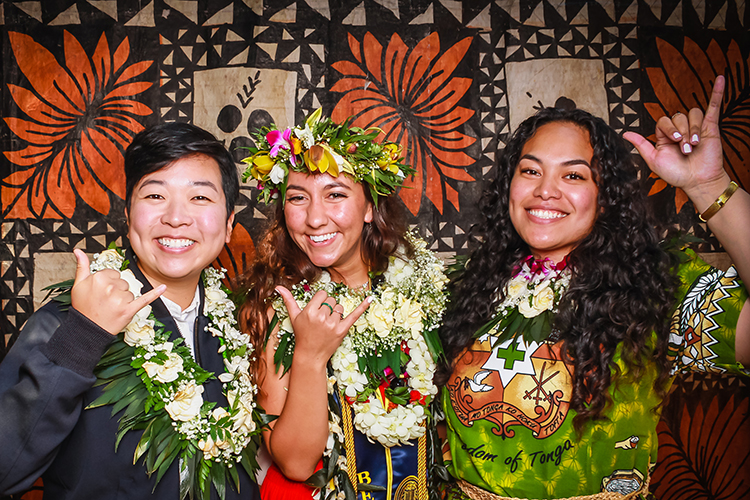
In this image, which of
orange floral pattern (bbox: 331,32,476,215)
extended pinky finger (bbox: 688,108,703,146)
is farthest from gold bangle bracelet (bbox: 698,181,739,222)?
orange floral pattern (bbox: 331,32,476,215)

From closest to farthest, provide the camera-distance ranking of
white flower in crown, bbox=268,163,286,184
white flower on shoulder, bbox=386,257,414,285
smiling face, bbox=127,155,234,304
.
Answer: smiling face, bbox=127,155,234,304, white flower in crown, bbox=268,163,286,184, white flower on shoulder, bbox=386,257,414,285

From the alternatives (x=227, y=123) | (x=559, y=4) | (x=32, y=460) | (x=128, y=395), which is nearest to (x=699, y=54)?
(x=559, y=4)

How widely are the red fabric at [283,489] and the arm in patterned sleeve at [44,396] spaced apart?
95 cm

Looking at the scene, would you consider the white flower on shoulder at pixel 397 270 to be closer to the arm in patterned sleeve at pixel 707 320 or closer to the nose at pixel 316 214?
the nose at pixel 316 214

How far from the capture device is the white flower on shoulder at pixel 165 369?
1769 millimetres

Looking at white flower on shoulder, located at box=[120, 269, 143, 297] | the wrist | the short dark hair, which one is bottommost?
white flower on shoulder, located at box=[120, 269, 143, 297]

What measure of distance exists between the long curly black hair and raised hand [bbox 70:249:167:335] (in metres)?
1.30

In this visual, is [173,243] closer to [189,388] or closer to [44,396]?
[189,388]

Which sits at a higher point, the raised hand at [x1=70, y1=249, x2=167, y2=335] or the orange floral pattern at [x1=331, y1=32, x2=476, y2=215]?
the orange floral pattern at [x1=331, y1=32, x2=476, y2=215]

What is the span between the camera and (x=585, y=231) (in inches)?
83.1

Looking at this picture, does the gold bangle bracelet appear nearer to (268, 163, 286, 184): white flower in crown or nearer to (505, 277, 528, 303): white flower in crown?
(505, 277, 528, 303): white flower in crown

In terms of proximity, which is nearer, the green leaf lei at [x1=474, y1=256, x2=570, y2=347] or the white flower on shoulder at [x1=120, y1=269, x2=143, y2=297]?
the white flower on shoulder at [x1=120, y1=269, x2=143, y2=297]

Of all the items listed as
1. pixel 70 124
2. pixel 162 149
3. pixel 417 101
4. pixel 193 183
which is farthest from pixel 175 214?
pixel 70 124

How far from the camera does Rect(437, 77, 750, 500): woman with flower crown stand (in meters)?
1.80
